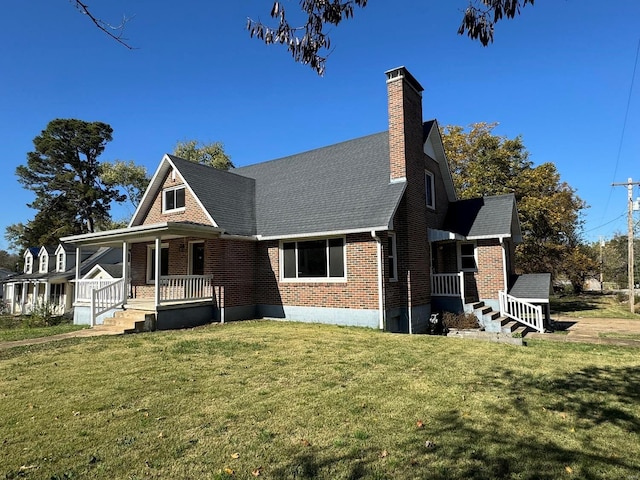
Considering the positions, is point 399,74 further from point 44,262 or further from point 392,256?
point 44,262

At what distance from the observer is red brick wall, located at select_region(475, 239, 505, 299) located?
1572cm

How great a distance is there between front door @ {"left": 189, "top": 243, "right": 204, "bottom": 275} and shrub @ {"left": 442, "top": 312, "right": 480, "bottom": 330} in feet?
32.1

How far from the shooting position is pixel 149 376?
6.81 meters

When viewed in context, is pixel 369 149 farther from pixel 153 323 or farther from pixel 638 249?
pixel 638 249

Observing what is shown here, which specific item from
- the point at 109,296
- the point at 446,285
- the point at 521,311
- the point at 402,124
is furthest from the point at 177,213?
the point at 521,311

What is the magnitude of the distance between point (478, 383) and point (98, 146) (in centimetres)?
4985

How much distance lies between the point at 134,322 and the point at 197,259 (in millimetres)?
3995

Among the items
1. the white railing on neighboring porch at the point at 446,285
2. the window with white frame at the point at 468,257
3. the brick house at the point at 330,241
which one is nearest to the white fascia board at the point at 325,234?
the brick house at the point at 330,241

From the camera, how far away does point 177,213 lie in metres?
16.6

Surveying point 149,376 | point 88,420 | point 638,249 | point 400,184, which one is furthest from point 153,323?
point 638,249

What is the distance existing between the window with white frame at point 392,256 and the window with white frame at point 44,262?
3387 centimetres

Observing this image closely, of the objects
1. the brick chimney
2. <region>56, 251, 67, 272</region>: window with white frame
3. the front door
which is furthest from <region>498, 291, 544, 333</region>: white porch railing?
<region>56, 251, 67, 272</region>: window with white frame

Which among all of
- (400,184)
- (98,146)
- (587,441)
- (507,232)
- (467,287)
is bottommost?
(587,441)

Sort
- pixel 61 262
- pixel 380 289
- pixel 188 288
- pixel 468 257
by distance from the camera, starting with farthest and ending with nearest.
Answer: pixel 61 262, pixel 468 257, pixel 188 288, pixel 380 289
